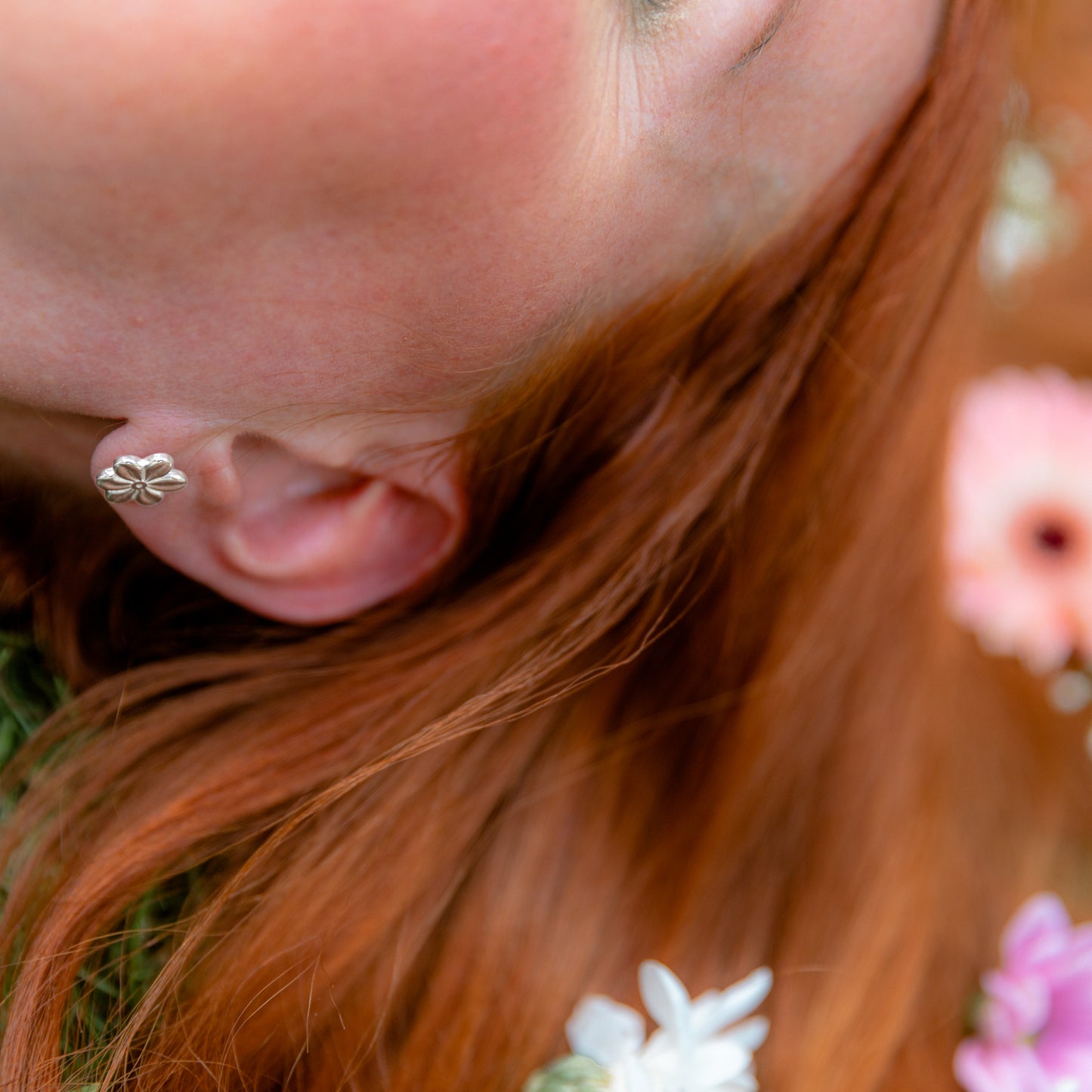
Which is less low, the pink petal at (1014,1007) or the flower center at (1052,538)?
the flower center at (1052,538)

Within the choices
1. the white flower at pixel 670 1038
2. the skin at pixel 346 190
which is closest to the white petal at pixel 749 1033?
the white flower at pixel 670 1038

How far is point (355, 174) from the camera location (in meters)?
0.46

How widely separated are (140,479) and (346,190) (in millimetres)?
189

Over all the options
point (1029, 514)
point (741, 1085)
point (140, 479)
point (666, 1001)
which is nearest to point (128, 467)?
point (140, 479)

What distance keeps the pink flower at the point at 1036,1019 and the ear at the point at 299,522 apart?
2.17ft

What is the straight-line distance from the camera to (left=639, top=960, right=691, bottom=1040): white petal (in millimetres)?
783

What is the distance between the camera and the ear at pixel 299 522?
1.89 feet

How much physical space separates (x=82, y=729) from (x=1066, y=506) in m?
1.11

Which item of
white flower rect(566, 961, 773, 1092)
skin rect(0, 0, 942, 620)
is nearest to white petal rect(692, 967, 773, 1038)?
white flower rect(566, 961, 773, 1092)

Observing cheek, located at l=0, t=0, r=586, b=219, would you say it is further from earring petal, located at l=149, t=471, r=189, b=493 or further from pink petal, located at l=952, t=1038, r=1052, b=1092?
pink petal, located at l=952, t=1038, r=1052, b=1092

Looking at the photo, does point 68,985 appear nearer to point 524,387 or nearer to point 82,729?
point 82,729

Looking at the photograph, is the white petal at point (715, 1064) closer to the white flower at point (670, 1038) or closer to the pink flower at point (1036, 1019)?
the white flower at point (670, 1038)

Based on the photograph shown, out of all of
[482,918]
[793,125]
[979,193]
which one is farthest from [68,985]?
[979,193]

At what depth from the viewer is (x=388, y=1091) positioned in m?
0.77
